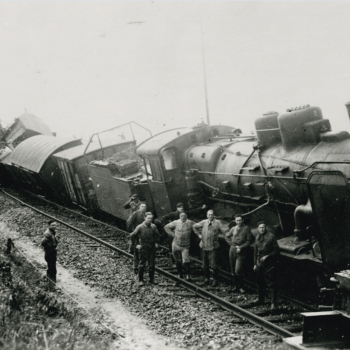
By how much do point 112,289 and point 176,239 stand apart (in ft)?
5.58

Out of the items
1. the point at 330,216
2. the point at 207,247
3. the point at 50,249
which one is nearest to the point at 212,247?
the point at 207,247

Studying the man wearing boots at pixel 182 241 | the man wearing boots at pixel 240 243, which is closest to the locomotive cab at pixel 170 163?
the man wearing boots at pixel 182 241

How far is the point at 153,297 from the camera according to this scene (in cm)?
771

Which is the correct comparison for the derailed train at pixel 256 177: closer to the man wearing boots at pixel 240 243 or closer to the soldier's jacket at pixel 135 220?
the man wearing boots at pixel 240 243

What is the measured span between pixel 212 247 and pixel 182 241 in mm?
670

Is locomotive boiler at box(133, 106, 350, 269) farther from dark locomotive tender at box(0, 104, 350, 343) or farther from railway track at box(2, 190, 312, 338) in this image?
railway track at box(2, 190, 312, 338)

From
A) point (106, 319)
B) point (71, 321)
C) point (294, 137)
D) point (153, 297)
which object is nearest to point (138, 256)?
point (153, 297)

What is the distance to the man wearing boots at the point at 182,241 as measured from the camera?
8844 mm

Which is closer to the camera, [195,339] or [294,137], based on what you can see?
[195,339]

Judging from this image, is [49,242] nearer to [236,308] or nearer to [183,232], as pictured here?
[183,232]

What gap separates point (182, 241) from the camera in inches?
350

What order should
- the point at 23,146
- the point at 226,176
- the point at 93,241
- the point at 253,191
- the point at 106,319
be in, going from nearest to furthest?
1. the point at 106,319
2. the point at 253,191
3. the point at 226,176
4. the point at 93,241
5. the point at 23,146

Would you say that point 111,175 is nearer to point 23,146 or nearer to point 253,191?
point 253,191

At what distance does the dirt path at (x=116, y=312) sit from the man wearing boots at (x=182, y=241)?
1843 millimetres
